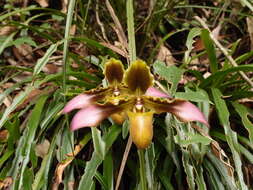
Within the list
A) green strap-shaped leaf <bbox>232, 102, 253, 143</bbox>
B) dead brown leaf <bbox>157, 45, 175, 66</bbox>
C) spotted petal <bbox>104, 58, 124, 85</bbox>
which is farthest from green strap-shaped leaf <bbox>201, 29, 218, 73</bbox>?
spotted petal <bbox>104, 58, 124, 85</bbox>

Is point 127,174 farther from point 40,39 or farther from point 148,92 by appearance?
point 40,39

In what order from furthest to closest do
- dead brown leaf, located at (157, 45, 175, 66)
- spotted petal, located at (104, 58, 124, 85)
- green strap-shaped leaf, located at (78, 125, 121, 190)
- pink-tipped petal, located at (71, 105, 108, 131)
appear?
dead brown leaf, located at (157, 45, 175, 66), green strap-shaped leaf, located at (78, 125, 121, 190), spotted petal, located at (104, 58, 124, 85), pink-tipped petal, located at (71, 105, 108, 131)

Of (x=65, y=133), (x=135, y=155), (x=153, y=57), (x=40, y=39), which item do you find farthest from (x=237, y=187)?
(x=40, y=39)

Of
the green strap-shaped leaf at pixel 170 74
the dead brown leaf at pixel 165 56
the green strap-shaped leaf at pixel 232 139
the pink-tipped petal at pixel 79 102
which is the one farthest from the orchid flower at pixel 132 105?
the dead brown leaf at pixel 165 56

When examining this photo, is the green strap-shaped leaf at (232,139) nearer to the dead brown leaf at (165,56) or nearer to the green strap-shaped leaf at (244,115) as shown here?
the green strap-shaped leaf at (244,115)

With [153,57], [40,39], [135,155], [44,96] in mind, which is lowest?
[135,155]

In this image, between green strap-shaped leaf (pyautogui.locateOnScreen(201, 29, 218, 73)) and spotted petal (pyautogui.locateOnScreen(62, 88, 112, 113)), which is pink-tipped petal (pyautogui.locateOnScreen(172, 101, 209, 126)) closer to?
spotted petal (pyautogui.locateOnScreen(62, 88, 112, 113))

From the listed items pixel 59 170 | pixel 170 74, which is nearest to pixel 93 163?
pixel 59 170

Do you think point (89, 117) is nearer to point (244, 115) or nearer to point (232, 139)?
point (232, 139)
